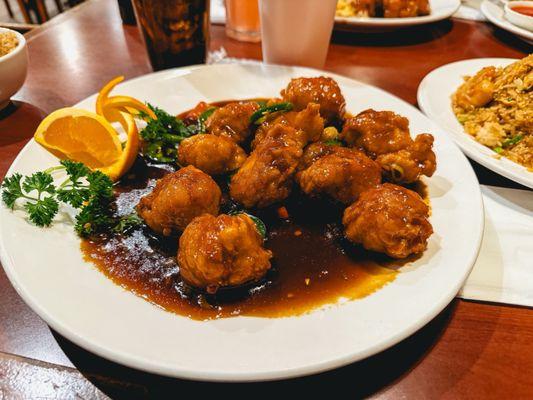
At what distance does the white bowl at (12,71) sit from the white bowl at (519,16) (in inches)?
183

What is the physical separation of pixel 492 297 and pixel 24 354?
80.7 inches

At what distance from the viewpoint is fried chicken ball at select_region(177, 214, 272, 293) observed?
1689 millimetres

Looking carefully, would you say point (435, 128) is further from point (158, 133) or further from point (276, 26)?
point (158, 133)

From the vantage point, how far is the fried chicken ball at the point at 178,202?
Result: 196 cm

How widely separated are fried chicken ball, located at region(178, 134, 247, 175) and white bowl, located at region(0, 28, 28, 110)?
153 cm

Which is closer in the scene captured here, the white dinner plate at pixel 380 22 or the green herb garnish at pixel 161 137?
the green herb garnish at pixel 161 137

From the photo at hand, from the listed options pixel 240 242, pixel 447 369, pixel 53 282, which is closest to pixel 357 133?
pixel 240 242

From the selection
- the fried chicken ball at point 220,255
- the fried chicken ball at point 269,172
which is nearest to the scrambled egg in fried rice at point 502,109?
the fried chicken ball at point 269,172

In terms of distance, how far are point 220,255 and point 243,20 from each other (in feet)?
10.8

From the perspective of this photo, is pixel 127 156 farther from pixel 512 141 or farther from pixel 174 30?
pixel 512 141

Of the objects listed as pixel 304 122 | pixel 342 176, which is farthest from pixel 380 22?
pixel 342 176

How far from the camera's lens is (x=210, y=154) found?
2332 millimetres

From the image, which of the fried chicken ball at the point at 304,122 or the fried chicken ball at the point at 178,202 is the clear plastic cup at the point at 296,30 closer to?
the fried chicken ball at the point at 304,122

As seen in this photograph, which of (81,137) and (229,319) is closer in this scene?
(229,319)
